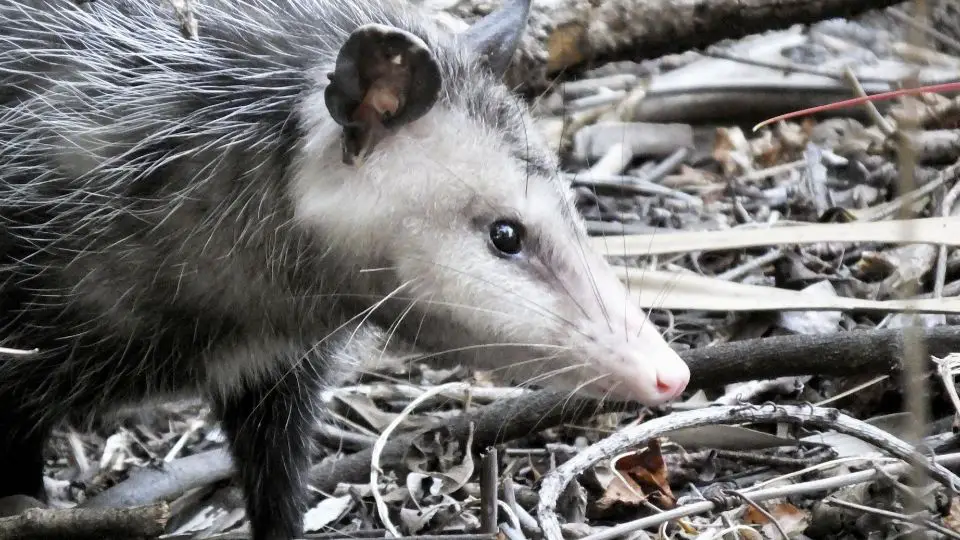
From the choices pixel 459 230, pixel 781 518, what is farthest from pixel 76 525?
pixel 781 518

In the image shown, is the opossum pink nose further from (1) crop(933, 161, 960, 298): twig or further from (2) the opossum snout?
(1) crop(933, 161, 960, 298): twig

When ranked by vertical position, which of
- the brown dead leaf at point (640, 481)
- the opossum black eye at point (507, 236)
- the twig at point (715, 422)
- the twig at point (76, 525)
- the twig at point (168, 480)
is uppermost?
the opossum black eye at point (507, 236)

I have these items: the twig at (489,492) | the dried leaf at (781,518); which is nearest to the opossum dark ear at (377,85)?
the twig at (489,492)

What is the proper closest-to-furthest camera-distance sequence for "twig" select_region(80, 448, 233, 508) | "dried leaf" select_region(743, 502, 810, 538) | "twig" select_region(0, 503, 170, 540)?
"twig" select_region(0, 503, 170, 540) < "dried leaf" select_region(743, 502, 810, 538) < "twig" select_region(80, 448, 233, 508)

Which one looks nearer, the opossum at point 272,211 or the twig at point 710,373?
the opossum at point 272,211

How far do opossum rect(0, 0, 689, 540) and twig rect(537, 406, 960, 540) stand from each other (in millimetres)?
247

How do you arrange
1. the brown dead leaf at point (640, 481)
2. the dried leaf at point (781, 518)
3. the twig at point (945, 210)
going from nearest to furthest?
the dried leaf at point (781, 518) → the brown dead leaf at point (640, 481) → the twig at point (945, 210)

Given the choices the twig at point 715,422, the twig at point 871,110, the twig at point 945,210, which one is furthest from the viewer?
the twig at point 871,110

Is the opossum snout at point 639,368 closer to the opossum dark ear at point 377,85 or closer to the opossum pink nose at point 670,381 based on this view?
the opossum pink nose at point 670,381

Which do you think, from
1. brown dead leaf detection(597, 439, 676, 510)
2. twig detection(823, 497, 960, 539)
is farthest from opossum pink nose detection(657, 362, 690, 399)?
brown dead leaf detection(597, 439, 676, 510)

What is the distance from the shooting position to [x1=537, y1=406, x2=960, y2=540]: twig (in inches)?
103

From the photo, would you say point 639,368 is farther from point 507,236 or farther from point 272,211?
point 272,211

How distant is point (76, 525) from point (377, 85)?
1076mm

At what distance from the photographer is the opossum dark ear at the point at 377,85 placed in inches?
92.0
